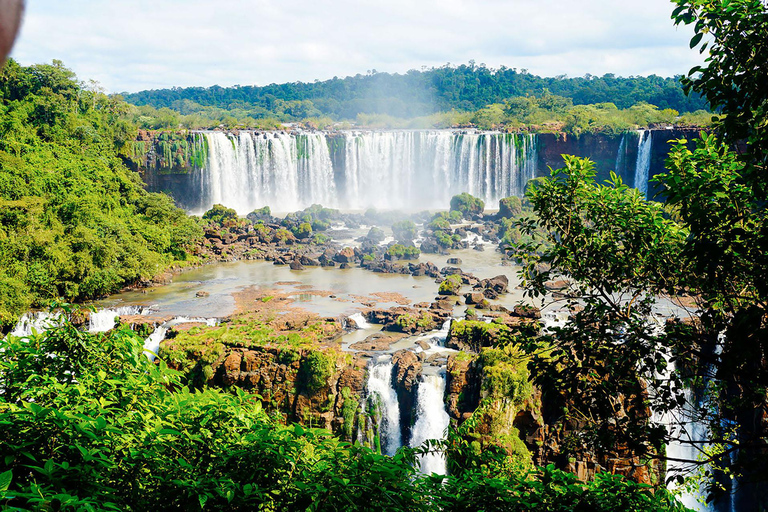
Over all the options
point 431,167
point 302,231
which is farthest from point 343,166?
point 302,231

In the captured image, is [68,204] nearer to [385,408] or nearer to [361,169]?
[385,408]

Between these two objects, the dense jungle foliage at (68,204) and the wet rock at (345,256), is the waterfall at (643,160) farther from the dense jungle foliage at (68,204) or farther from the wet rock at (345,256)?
the dense jungle foliage at (68,204)

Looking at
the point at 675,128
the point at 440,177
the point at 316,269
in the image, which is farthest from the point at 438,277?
Answer: the point at 675,128

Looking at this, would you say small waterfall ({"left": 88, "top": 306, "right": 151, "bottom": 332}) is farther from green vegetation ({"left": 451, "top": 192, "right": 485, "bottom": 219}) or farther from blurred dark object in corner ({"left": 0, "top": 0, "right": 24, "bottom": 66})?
green vegetation ({"left": 451, "top": 192, "right": 485, "bottom": 219})

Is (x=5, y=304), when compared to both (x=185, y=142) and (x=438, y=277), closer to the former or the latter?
(x=438, y=277)

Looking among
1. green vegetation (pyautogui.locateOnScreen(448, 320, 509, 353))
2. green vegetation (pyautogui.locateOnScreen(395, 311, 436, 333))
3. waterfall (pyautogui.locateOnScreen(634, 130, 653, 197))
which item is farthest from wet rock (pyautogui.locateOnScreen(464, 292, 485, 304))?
waterfall (pyautogui.locateOnScreen(634, 130, 653, 197))

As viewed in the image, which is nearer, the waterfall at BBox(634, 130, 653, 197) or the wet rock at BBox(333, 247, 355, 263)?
the wet rock at BBox(333, 247, 355, 263)
